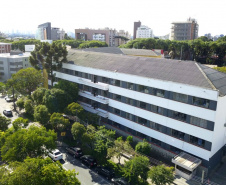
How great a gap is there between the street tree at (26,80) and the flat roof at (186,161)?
1562 inches

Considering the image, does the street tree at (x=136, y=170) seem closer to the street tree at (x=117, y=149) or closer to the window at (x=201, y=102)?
the street tree at (x=117, y=149)

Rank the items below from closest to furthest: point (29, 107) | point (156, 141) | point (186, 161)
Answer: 1. point (186, 161)
2. point (156, 141)
3. point (29, 107)

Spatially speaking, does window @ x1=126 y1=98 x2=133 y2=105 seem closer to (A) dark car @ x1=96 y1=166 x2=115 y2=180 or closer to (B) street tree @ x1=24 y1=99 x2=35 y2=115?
(A) dark car @ x1=96 y1=166 x2=115 y2=180

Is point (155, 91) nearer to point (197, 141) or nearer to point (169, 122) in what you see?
point (169, 122)

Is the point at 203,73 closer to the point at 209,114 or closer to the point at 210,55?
the point at 209,114

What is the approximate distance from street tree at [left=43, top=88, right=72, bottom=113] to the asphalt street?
397 inches

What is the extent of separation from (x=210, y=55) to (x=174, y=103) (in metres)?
69.0

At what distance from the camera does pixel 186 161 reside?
2816 centimetres

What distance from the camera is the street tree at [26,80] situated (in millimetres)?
53062

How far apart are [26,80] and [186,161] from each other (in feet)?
138

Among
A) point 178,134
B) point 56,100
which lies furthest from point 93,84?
point 178,134

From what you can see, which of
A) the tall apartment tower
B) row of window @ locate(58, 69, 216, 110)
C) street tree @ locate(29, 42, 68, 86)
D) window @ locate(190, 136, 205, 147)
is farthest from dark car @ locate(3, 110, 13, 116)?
the tall apartment tower

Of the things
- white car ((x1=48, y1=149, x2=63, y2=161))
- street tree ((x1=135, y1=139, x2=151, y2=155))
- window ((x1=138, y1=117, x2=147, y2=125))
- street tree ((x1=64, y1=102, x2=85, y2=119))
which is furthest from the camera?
street tree ((x1=64, y1=102, x2=85, y2=119))

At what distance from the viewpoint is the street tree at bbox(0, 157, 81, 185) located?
1747 centimetres
